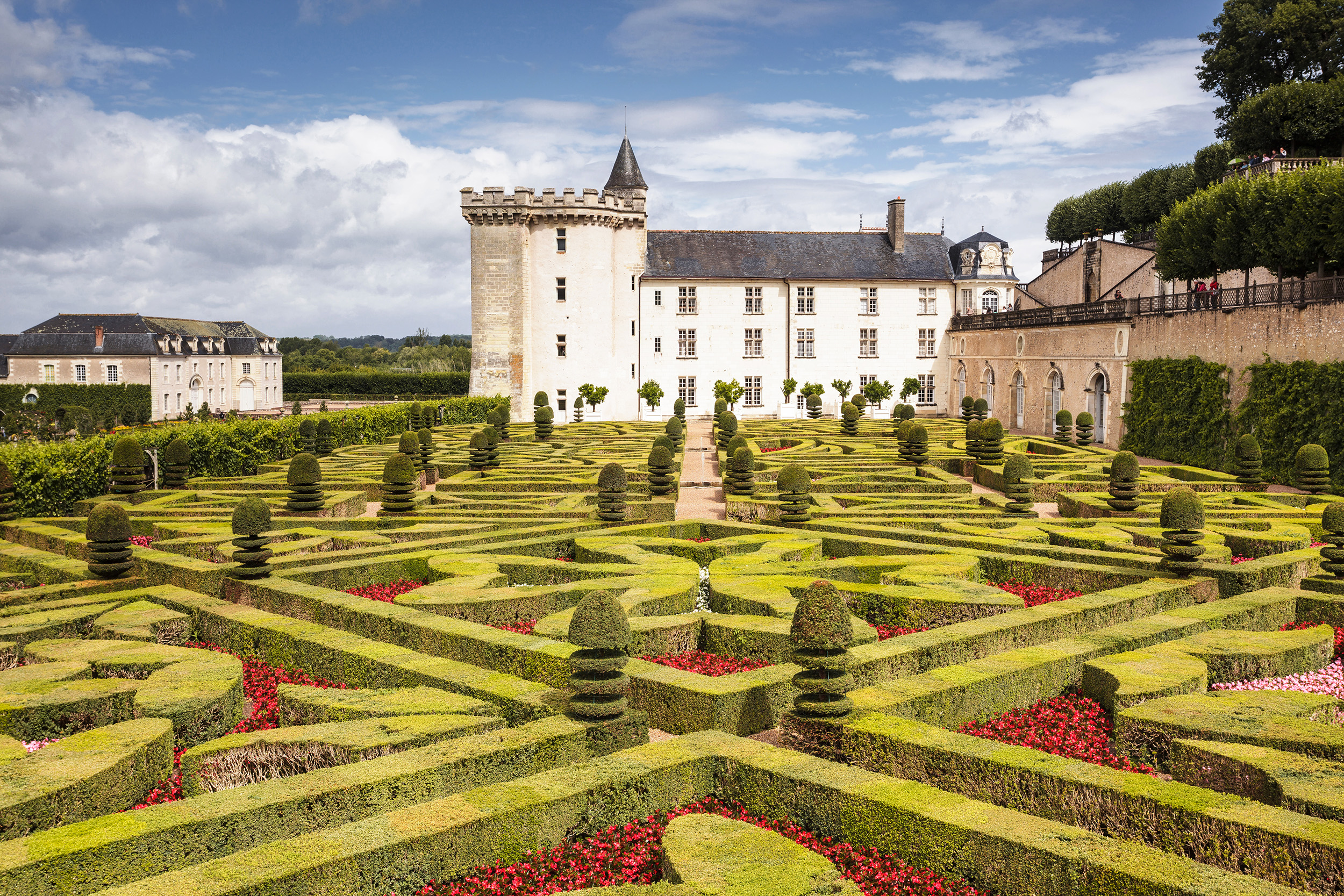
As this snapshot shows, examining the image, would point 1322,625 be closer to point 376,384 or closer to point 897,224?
point 897,224

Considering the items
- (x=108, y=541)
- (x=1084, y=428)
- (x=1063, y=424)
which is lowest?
(x=108, y=541)

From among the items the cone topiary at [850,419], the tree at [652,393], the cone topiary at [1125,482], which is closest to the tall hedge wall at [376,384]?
the tree at [652,393]

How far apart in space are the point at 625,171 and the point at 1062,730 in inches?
1963

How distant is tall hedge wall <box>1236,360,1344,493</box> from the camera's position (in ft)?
80.5

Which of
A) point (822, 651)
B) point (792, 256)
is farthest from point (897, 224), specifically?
point (822, 651)

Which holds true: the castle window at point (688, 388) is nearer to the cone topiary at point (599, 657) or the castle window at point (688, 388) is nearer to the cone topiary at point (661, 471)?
the cone topiary at point (661, 471)

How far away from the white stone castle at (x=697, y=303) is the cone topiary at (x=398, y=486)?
33333mm

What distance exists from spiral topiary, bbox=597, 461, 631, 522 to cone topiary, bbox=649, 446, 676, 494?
7.46 feet

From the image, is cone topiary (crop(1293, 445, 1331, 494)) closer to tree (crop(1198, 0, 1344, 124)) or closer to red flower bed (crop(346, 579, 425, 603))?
red flower bed (crop(346, 579, 425, 603))

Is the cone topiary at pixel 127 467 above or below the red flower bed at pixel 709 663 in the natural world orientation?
above

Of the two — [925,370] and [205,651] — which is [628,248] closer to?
[925,370]

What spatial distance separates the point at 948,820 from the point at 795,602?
17.4 ft

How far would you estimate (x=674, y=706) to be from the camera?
8.76 metres

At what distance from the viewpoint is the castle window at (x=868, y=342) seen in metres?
55.4
